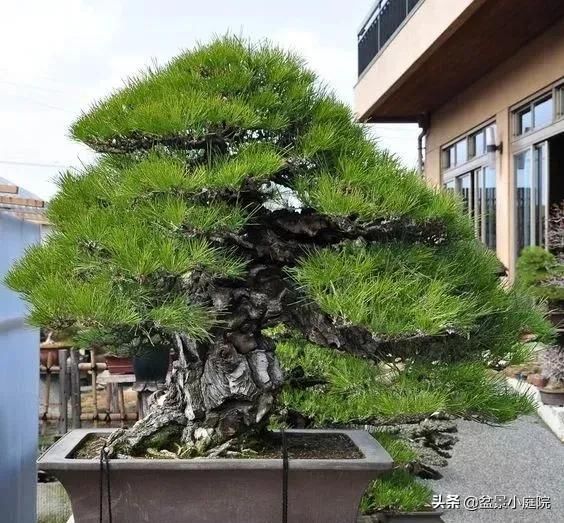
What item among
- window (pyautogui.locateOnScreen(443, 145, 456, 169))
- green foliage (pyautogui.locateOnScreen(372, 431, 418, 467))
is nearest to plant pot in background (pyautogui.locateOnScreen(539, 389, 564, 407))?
green foliage (pyautogui.locateOnScreen(372, 431, 418, 467))

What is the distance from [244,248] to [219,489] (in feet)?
1.17

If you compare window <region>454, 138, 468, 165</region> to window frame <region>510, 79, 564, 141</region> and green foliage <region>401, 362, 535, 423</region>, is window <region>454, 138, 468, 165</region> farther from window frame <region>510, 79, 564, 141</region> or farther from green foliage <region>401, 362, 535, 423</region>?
green foliage <region>401, 362, 535, 423</region>

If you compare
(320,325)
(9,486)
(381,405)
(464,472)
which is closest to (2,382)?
(9,486)

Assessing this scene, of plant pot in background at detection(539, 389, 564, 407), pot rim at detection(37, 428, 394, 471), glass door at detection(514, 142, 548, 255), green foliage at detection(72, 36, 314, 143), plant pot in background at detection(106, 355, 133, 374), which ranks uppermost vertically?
glass door at detection(514, 142, 548, 255)

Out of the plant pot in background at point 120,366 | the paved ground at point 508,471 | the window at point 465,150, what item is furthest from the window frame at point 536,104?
the plant pot in background at point 120,366

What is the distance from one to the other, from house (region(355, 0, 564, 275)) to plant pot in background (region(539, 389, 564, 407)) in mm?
1012

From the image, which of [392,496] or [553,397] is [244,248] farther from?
[553,397]

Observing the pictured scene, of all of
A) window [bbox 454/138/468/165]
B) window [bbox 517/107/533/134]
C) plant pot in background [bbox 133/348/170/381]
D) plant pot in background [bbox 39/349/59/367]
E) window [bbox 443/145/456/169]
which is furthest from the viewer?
window [bbox 443/145/456/169]

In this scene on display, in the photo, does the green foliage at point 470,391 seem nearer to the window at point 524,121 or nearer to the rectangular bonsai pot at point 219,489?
the rectangular bonsai pot at point 219,489

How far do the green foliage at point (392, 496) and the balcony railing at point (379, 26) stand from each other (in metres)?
4.00

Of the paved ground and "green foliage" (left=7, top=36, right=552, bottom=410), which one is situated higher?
"green foliage" (left=7, top=36, right=552, bottom=410)

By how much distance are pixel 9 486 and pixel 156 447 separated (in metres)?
0.68

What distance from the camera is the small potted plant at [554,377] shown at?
3.31 meters

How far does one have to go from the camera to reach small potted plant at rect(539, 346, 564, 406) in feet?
10.8
